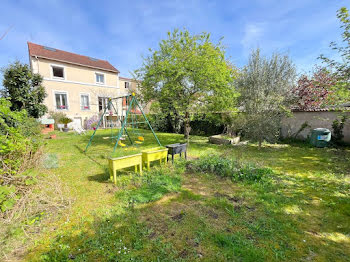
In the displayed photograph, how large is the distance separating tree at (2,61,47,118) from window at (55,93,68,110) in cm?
543

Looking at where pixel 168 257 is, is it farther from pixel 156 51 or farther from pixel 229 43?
pixel 229 43

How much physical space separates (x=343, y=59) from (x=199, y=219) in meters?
6.07

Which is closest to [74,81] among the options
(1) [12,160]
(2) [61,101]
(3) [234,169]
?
(2) [61,101]

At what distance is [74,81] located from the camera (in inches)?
646

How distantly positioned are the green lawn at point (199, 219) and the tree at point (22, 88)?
8.49 metres

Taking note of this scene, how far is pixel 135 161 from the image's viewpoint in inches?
Result: 170

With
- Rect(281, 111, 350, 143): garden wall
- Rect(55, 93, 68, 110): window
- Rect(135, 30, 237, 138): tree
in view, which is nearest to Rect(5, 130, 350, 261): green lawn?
Rect(135, 30, 237, 138): tree

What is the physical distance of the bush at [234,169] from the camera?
14.0 feet

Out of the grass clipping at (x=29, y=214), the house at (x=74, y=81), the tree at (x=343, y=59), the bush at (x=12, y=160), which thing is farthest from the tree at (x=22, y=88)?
the tree at (x=343, y=59)

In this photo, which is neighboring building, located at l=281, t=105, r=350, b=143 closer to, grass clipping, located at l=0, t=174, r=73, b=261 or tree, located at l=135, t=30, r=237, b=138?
tree, located at l=135, t=30, r=237, b=138

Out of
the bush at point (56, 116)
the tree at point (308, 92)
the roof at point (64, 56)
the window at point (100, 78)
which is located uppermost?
the roof at point (64, 56)

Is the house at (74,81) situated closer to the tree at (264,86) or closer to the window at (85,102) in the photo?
the window at (85,102)

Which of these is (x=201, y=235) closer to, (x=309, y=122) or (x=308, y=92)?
(x=309, y=122)

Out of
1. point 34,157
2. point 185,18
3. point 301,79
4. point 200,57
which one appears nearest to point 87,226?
point 34,157
